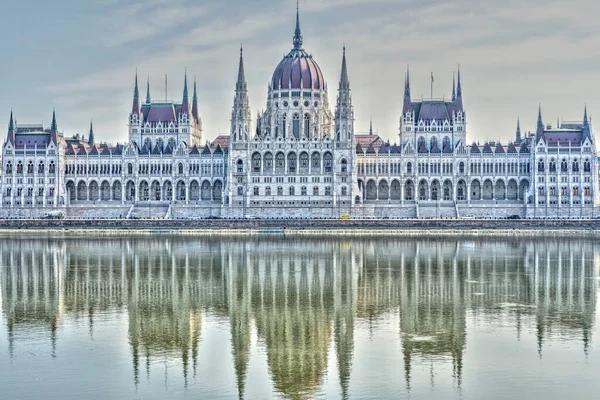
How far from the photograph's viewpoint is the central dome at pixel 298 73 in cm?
→ 14188

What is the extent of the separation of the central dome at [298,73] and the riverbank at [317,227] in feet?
103

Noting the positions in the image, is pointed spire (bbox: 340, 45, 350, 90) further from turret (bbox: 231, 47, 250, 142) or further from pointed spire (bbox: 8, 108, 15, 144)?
pointed spire (bbox: 8, 108, 15, 144)

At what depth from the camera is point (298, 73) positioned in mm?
142750

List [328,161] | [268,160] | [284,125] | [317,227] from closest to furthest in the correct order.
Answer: [317,227], [328,161], [268,160], [284,125]

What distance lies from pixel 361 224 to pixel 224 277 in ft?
187

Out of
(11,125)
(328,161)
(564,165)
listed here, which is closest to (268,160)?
(328,161)

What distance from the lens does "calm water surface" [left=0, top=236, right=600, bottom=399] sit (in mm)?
29547

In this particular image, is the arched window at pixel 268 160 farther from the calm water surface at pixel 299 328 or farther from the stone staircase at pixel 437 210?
the calm water surface at pixel 299 328

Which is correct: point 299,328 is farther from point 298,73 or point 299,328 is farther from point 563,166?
point 298,73

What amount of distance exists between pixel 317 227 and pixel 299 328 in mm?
74493

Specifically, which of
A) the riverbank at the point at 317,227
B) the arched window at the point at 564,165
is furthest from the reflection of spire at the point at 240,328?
the arched window at the point at 564,165

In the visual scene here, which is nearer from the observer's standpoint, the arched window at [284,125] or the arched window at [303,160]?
the arched window at [303,160]

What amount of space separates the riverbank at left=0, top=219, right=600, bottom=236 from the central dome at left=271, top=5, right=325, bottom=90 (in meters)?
31.4

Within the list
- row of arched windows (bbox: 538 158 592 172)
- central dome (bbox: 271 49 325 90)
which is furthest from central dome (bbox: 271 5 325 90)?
row of arched windows (bbox: 538 158 592 172)
